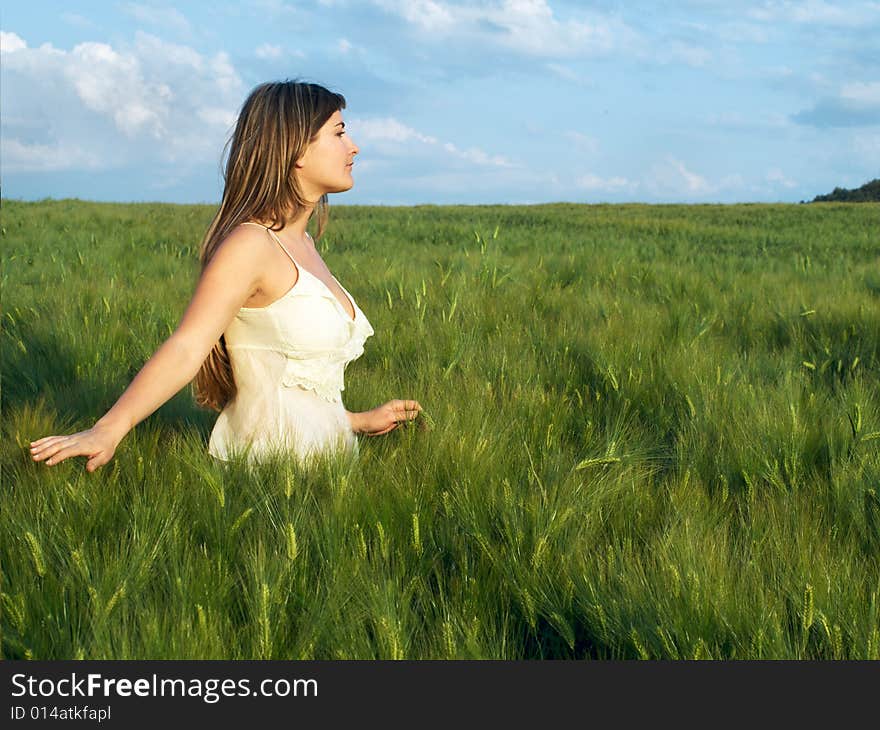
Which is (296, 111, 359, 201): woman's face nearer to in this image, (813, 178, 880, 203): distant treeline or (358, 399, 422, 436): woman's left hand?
(358, 399, 422, 436): woman's left hand

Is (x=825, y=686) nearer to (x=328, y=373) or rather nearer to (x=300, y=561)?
(x=300, y=561)

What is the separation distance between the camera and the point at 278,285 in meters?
1.93

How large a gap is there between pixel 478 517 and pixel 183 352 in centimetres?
70

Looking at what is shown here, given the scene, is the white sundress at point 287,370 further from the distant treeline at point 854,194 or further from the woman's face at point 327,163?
the distant treeline at point 854,194

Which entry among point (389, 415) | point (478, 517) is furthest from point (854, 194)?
point (478, 517)

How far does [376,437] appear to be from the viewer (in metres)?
2.25

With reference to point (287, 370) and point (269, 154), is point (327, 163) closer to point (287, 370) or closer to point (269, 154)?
point (269, 154)

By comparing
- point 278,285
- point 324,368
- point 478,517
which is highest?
point 278,285

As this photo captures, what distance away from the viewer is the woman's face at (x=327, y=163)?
2.01 meters

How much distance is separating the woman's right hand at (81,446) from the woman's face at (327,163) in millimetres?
762

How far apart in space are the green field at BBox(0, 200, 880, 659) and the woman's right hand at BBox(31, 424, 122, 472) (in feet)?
0.20

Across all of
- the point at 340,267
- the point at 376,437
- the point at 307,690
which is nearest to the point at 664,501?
the point at 376,437

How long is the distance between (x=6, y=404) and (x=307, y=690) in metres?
1.94

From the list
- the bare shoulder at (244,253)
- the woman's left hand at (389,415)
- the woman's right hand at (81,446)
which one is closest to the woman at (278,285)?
the bare shoulder at (244,253)
